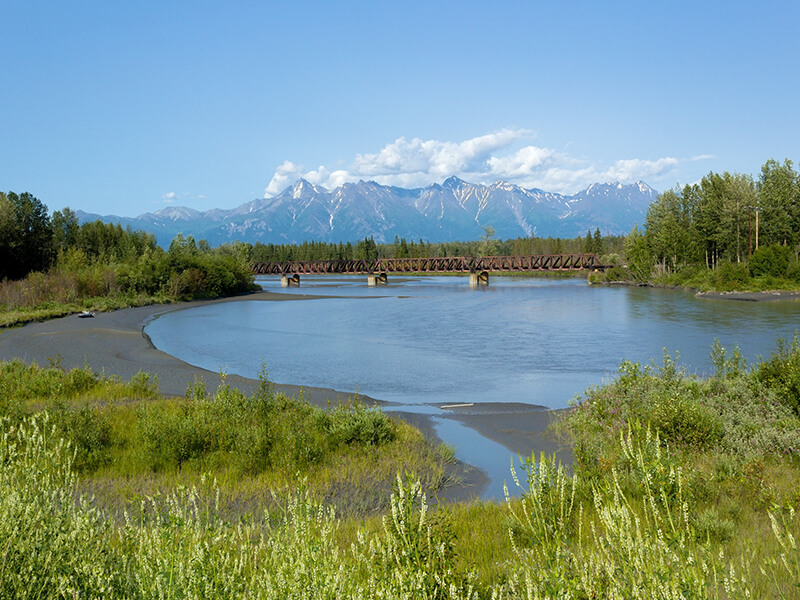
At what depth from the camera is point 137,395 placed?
1873 cm

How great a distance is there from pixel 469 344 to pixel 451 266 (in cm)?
8890

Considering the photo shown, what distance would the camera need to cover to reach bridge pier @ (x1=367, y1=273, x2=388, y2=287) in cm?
12700

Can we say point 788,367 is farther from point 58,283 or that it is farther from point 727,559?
point 58,283

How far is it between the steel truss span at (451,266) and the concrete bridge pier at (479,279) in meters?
0.83

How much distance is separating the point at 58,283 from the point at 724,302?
6994cm

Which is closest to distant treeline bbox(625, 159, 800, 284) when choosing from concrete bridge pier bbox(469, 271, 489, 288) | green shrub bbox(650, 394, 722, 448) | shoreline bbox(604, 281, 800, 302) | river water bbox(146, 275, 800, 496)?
shoreline bbox(604, 281, 800, 302)

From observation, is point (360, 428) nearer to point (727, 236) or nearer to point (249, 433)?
point (249, 433)

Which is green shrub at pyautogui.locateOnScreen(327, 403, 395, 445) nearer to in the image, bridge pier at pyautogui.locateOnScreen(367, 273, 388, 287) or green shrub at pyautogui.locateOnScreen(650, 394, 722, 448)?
green shrub at pyautogui.locateOnScreen(650, 394, 722, 448)

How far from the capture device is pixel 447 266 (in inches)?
4963

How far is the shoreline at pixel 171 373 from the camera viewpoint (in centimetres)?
1486

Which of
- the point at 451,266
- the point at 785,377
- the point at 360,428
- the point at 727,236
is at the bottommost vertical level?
the point at 360,428

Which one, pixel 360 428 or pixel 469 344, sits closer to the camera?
pixel 360 428

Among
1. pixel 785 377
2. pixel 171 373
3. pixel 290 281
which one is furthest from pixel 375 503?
pixel 290 281

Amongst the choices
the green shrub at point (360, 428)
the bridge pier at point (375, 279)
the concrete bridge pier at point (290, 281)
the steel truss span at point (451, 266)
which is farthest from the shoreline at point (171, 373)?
the steel truss span at point (451, 266)
